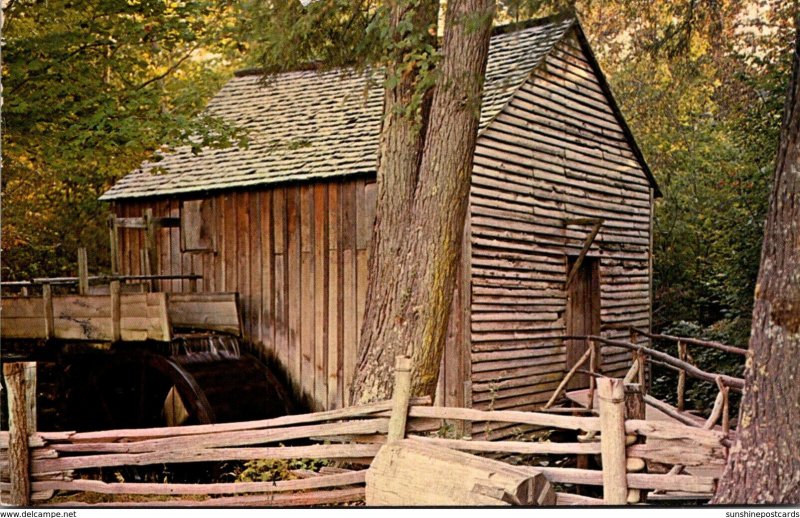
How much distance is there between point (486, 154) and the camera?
9.33 metres

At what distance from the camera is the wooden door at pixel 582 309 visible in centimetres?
1062

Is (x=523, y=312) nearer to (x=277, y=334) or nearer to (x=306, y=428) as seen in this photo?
(x=277, y=334)

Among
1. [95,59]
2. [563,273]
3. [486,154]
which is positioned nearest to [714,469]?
[486,154]

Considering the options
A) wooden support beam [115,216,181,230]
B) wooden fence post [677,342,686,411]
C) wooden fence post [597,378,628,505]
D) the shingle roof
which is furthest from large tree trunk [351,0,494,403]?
wooden support beam [115,216,181,230]

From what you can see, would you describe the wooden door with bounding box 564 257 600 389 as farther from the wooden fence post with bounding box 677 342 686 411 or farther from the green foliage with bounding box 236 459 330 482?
the green foliage with bounding box 236 459 330 482

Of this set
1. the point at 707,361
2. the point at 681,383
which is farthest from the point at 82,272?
the point at 707,361

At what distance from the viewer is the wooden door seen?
1062cm

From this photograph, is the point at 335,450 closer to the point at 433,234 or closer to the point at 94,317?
the point at 433,234

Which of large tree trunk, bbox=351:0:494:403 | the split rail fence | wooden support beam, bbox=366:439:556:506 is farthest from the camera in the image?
large tree trunk, bbox=351:0:494:403

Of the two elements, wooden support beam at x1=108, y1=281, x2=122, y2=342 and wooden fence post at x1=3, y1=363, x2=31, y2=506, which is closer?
wooden fence post at x1=3, y1=363, x2=31, y2=506

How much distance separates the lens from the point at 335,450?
18.7 feet

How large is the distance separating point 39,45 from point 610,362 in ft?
24.2

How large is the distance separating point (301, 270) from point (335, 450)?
420cm

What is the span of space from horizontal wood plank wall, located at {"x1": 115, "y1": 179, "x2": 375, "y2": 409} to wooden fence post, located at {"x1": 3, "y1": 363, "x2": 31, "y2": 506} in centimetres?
367
